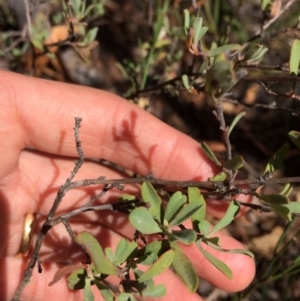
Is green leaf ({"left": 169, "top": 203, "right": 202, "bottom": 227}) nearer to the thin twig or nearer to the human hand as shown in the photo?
the thin twig

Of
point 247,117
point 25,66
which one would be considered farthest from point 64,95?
point 247,117

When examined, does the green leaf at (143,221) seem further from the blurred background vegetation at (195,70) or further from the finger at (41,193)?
the blurred background vegetation at (195,70)

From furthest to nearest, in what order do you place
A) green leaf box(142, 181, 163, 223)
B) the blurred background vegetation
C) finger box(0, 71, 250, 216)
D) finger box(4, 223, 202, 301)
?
the blurred background vegetation, finger box(4, 223, 202, 301), finger box(0, 71, 250, 216), green leaf box(142, 181, 163, 223)

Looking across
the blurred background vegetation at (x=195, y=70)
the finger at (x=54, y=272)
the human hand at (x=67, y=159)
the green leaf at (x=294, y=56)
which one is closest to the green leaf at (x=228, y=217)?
the green leaf at (x=294, y=56)

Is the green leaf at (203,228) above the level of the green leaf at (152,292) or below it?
above


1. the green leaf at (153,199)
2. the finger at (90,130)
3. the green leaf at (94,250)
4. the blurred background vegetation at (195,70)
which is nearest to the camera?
the green leaf at (94,250)

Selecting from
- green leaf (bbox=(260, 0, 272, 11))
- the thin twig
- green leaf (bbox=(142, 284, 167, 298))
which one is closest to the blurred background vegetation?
green leaf (bbox=(260, 0, 272, 11))

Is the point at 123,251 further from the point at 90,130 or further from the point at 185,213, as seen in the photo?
the point at 90,130

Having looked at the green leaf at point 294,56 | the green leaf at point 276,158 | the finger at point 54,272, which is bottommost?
the finger at point 54,272
